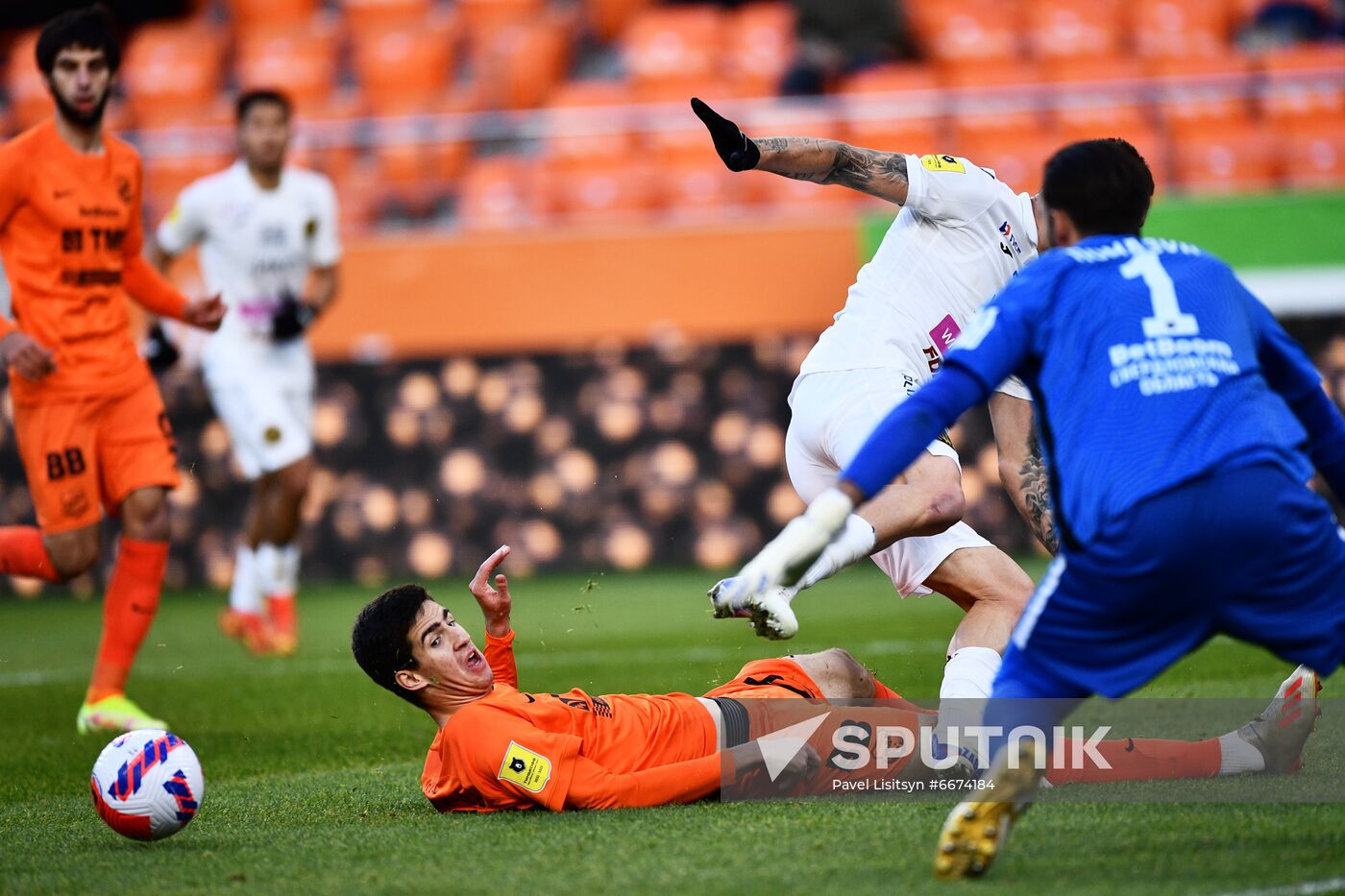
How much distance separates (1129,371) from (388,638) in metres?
2.18

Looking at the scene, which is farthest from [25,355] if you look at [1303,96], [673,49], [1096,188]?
[673,49]

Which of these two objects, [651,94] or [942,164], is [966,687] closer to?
[942,164]

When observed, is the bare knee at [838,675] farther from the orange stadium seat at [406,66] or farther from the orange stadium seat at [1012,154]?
the orange stadium seat at [406,66]

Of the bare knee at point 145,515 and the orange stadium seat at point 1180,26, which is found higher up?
the orange stadium seat at point 1180,26

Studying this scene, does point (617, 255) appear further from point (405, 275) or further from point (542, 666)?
point (542, 666)

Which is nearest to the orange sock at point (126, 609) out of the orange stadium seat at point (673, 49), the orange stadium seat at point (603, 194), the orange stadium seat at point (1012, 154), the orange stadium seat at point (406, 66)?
the orange stadium seat at point (603, 194)

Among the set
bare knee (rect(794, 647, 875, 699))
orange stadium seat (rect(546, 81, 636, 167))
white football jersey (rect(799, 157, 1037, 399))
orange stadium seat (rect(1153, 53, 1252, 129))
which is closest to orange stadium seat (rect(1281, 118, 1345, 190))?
orange stadium seat (rect(1153, 53, 1252, 129))

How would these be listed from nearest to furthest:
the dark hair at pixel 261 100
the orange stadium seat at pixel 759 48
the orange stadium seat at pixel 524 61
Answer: the dark hair at pixel 261 100 → the orange stadium seat at pixel 759 48 → the orange stadium seat at pixel 524 61

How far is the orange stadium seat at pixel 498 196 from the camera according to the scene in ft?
40.5

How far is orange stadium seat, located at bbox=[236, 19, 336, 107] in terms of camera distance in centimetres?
1577

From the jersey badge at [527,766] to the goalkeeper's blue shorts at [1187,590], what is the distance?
1.32 metres

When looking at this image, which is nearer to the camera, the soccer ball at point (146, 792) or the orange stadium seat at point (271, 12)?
the soccer ball at point (146, 792)

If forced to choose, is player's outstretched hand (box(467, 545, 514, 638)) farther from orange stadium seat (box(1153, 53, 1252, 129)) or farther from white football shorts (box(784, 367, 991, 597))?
orange stadium seat (box(1153, 53, 1252, 129))

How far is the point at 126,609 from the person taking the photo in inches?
249
